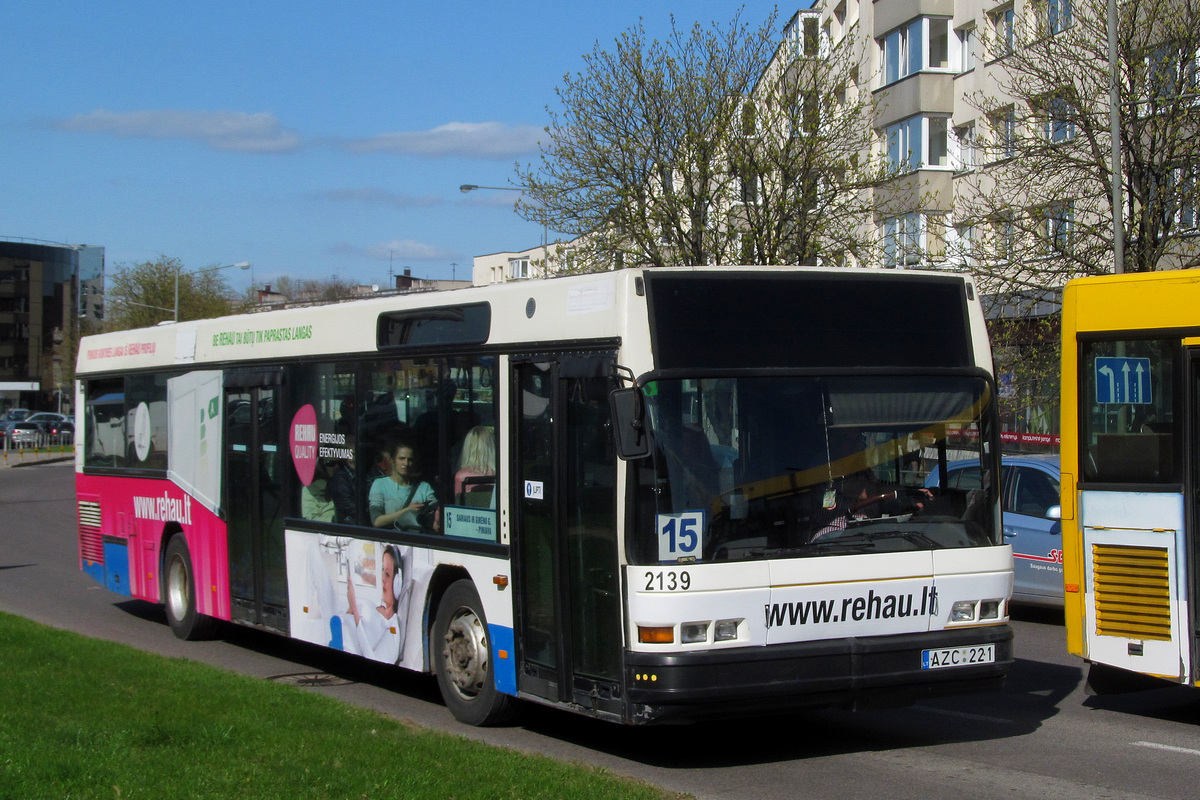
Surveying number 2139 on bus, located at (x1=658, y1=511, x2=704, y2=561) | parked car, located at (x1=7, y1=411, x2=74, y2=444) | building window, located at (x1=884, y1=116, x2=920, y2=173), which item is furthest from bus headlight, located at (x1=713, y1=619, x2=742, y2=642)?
parked car, located at (x1=7, y1=411, x2=74, y2=444)

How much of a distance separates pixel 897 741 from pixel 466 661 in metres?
2.72

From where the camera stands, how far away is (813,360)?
748 centimetres

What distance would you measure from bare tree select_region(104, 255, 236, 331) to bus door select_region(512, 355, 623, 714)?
68716 mm

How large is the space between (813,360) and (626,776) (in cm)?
246

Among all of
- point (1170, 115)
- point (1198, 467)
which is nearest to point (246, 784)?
point (1198, 467)

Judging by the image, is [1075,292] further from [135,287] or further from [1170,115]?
[135,287]

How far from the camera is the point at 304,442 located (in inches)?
424

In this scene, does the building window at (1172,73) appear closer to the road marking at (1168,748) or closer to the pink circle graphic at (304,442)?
the road marking at (1168,748)

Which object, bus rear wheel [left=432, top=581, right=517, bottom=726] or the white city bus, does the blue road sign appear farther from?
bus rear wheel [left=432, top=581, right=517, bottom=726]

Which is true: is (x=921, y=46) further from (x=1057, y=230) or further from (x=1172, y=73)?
(x=1172, y=73)

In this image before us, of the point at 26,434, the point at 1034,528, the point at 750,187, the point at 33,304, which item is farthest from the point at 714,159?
the point at 33,304

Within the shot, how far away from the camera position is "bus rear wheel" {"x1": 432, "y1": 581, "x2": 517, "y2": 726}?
8.43 meters

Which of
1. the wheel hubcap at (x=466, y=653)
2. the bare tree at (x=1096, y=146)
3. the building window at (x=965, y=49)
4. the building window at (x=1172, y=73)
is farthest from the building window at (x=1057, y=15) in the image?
the wheel hubcap at (x=466, y=653)

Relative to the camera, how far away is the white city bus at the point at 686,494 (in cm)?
702
